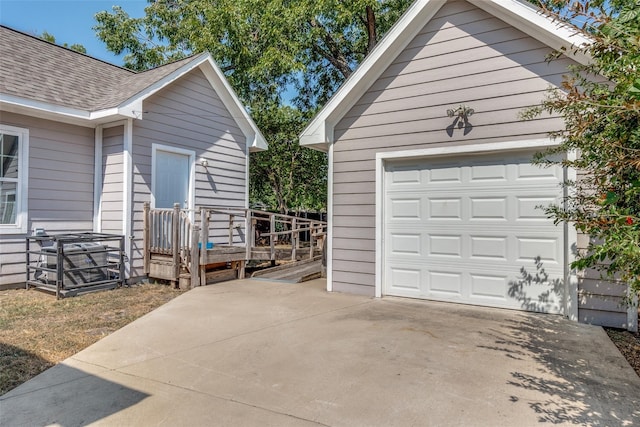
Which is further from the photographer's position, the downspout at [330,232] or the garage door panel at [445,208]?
the downspout at [330,232]

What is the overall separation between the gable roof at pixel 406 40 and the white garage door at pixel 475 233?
1.27 m

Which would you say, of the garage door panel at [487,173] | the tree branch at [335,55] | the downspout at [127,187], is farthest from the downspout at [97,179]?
the tree branch at [335,55]

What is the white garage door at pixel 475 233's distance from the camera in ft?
15.9

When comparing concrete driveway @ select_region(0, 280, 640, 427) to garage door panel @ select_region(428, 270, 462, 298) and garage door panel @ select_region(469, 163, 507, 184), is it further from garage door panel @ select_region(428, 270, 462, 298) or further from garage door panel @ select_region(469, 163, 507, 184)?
garage door panel @ select_region(469, 163, 507, 184)

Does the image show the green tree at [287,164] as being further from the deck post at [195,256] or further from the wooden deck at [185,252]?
the deck post at [195,256]

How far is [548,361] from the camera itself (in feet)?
10.7

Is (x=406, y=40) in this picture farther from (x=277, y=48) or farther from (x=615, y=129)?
(x=277, y=48)

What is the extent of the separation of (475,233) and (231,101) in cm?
654

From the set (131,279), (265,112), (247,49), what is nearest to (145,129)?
(131,279)

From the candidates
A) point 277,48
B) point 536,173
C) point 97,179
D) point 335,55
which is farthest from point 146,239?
point 335,55

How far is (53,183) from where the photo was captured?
6594mm

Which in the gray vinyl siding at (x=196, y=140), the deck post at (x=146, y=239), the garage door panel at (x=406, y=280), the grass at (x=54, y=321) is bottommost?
the grass at (x=54, y=321)

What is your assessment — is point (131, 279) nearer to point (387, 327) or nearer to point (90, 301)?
point (90, 301)

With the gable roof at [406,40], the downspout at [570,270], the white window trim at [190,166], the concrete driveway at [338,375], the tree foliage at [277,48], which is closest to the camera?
the concrete driveway at [338,375]
